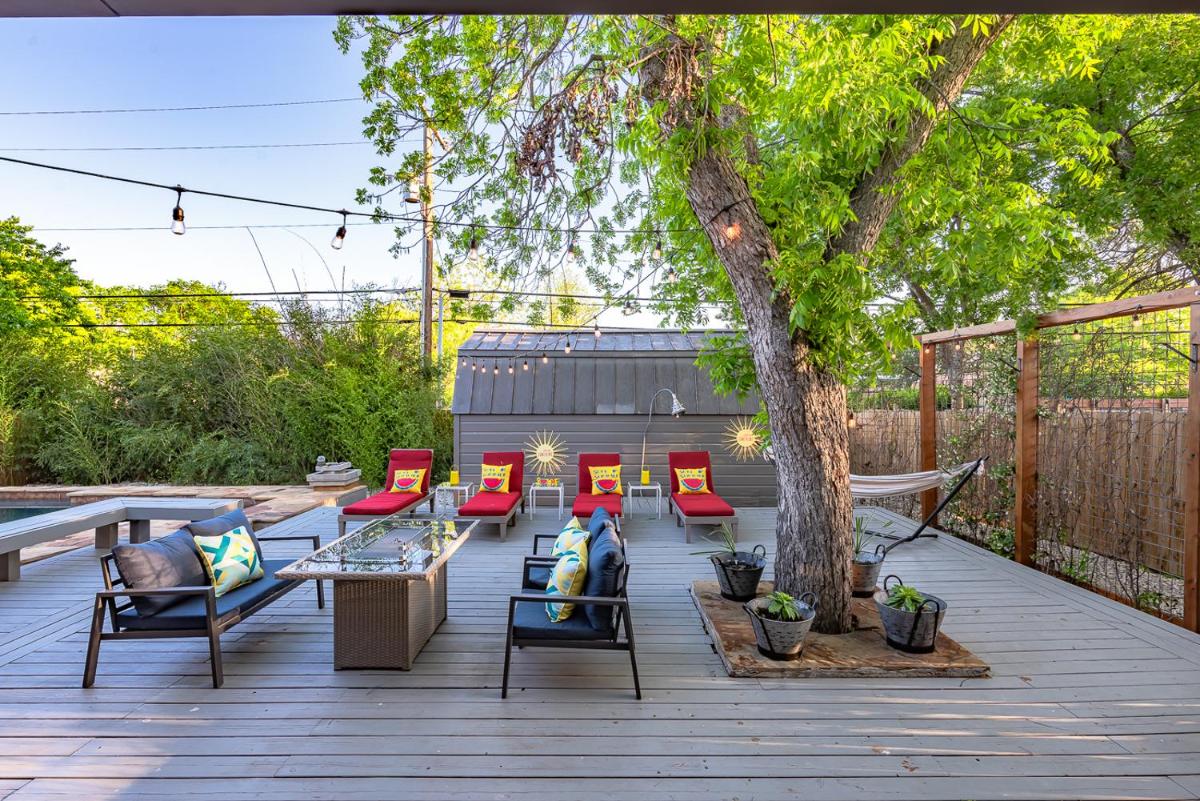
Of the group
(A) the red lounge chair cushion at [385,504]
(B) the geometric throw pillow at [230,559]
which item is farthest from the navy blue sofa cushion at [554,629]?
(A) the red lounge chair cushion at [385,504]

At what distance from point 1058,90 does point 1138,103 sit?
75cm

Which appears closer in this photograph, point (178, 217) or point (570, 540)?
point (570, 540)

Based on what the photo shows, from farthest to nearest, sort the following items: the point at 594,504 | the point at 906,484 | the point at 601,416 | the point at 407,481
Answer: the point at 601,416, the point at 407,481, the point at 594,504, the point at 906,484

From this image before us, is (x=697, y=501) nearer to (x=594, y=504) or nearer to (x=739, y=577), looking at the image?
(x=594, y=504)

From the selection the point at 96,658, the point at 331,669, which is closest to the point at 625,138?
the point at 331,669

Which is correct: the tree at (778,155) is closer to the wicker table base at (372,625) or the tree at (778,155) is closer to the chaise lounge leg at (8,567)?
the wicker table base at (372,625)

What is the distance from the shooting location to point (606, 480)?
22.1ft

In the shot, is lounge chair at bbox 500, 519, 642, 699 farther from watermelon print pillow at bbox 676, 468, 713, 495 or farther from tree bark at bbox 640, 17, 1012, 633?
watermelon print pillow at bbox 676, 468, 713, 495

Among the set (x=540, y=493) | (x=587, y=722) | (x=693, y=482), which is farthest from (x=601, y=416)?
(x=587, y=722)

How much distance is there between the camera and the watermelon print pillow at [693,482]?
21.7 ft

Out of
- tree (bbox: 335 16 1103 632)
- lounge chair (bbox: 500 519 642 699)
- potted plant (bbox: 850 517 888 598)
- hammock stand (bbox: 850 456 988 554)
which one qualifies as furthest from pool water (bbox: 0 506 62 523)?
hammock stand (bbox: 850 456 988 554)

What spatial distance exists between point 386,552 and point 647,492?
4.90m

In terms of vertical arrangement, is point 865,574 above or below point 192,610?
below

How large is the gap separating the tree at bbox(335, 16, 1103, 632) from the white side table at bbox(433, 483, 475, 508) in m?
4.17
